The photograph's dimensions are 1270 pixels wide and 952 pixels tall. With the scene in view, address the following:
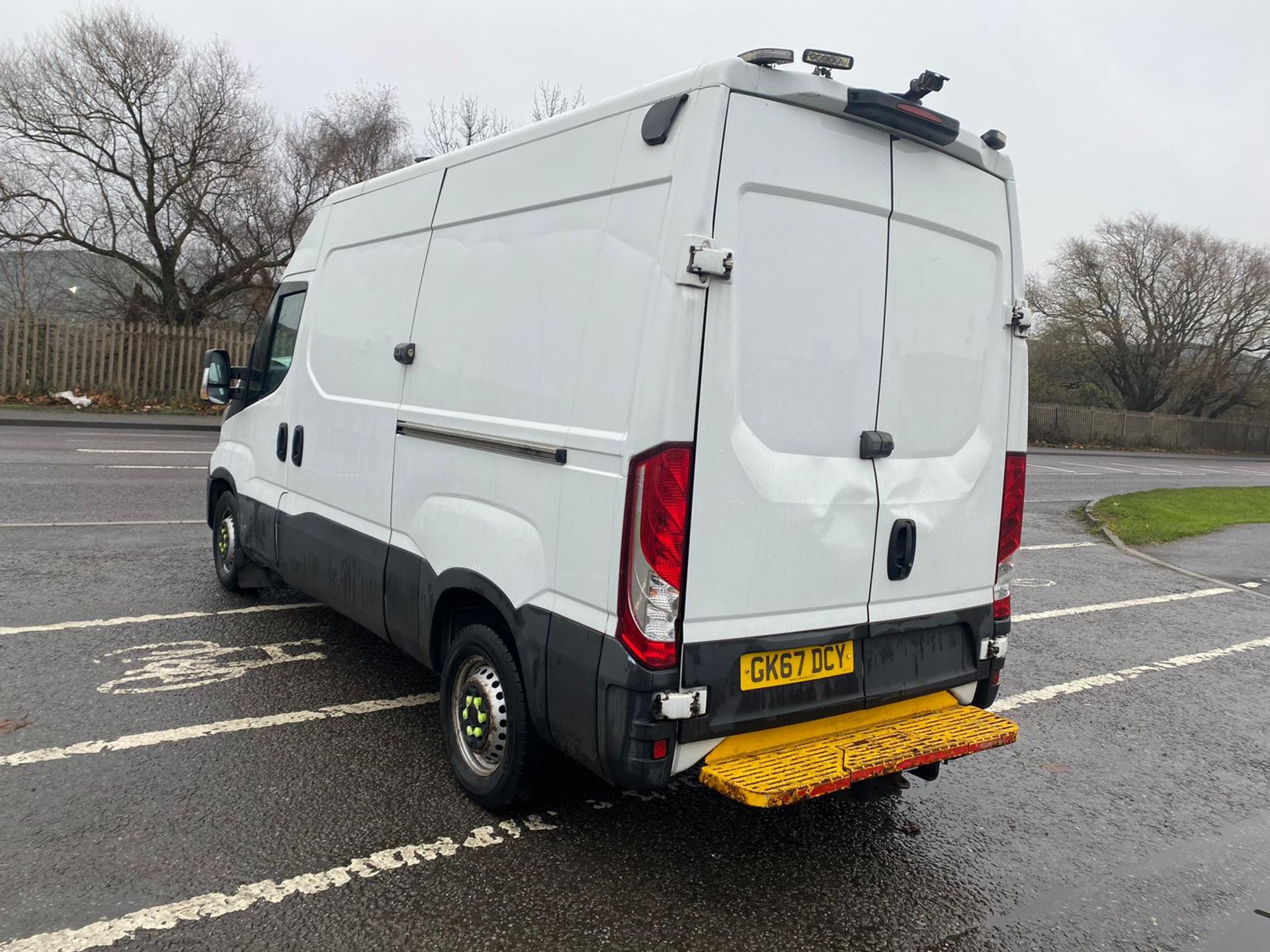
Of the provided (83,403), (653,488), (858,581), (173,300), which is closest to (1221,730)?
(858,581)

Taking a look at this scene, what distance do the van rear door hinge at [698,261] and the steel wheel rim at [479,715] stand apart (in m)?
1.63

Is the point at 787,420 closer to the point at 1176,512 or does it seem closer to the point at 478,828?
the point at 478,828

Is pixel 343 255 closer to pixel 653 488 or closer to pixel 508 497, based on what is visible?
pixel 508 497

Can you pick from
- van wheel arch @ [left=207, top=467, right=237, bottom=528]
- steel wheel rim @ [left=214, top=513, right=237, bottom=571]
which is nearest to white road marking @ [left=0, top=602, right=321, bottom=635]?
steel wheel rim @ [left=214, top=513, right=237, bottom=571]

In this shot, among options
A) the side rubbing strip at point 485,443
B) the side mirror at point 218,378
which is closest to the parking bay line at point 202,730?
the side rubbing strip at point 485,443

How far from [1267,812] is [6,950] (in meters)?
4.98

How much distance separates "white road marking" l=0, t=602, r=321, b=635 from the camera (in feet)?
18.3

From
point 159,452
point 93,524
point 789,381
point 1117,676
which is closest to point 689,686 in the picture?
point 789,381

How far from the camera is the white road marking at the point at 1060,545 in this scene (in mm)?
11555

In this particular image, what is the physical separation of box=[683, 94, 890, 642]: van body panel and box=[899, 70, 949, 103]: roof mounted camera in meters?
0.20

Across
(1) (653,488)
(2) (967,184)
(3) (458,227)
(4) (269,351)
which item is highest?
(2) (967,184)

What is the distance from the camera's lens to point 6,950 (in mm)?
2674

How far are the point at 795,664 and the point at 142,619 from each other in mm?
4493

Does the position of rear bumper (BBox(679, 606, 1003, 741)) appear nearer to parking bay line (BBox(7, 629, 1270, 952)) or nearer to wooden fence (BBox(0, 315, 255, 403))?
parking bay line (BBox(7, 629, 1270, 952))
